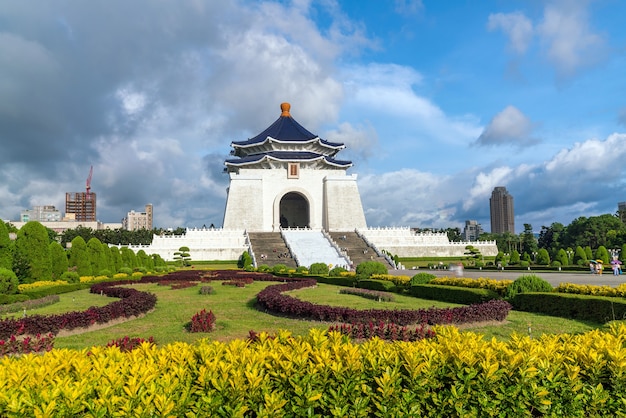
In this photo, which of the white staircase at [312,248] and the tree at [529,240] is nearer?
the white staircase at [312,248]

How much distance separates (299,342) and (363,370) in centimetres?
62

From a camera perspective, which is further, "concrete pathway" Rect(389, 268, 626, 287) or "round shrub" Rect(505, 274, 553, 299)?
"concrete pathway" Rect(389, 268, 626, 287)

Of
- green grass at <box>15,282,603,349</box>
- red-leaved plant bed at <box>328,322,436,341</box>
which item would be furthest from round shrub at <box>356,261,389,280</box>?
red-leaved plant bed at <box>328,322,436,341</box>

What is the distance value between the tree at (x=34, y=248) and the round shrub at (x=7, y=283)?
3.97 metres

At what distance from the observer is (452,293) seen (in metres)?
11.8

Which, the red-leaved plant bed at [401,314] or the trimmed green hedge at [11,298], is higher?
the trimmed green hedge at [11,298]

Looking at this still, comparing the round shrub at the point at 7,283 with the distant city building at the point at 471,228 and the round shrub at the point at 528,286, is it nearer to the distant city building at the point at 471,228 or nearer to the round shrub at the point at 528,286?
the round shrub at the point at 528,286

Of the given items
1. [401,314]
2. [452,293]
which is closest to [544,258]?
[452,293]

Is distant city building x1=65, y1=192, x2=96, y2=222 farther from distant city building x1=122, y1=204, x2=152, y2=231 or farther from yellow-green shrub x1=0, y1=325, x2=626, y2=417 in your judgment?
yellow-green shrub x1=0, y1=325, x2=626, y2=417

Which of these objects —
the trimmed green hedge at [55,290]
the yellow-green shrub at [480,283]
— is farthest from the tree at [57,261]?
the yellow-green shrub at [480,283]

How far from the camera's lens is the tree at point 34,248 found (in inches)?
622

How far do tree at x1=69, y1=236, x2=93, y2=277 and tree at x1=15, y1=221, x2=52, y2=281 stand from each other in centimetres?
327

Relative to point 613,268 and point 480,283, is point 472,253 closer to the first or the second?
point 613,268

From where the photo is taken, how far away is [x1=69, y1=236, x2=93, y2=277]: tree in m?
19.7
